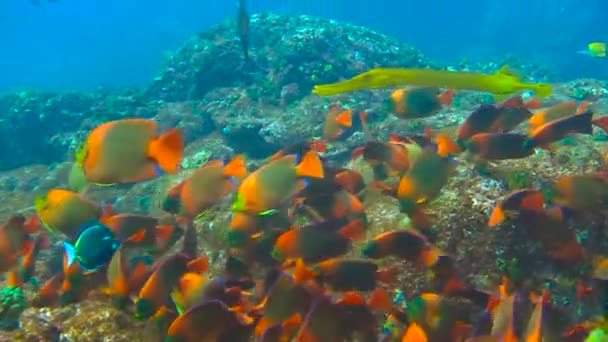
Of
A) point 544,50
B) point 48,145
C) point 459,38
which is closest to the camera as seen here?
point 48,145

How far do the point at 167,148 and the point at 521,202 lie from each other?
9.49 feet

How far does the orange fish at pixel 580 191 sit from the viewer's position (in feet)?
12.0

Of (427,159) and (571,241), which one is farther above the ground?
(427,159)

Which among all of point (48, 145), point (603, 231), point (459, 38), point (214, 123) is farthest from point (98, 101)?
point (459, 38)

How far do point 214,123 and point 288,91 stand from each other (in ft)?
7.13

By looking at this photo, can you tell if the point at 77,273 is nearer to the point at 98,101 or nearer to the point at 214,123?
the point at 214,123

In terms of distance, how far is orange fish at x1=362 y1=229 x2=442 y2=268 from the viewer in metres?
3.44

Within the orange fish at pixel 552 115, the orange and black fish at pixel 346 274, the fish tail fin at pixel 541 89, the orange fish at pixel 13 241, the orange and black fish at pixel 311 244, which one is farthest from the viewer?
the orange fish at pixel 552 115

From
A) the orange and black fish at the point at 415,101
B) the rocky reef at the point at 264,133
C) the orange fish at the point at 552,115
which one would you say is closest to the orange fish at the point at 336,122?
the rocky reef at the point at 264,133

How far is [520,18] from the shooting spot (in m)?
44.2

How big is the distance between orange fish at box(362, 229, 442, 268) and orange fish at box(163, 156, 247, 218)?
4.62ft

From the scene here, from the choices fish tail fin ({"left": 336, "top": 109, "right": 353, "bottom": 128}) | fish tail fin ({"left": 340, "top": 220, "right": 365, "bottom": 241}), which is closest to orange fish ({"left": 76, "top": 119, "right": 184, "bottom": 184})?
fish tail fin ({"left": 340, "top": 220, "right": 365, "bottom": 241})

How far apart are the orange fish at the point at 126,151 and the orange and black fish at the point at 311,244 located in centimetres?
107

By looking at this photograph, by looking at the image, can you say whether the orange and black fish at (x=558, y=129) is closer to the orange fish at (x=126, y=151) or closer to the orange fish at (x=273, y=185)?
the orange fish at (x=273, y=185)
